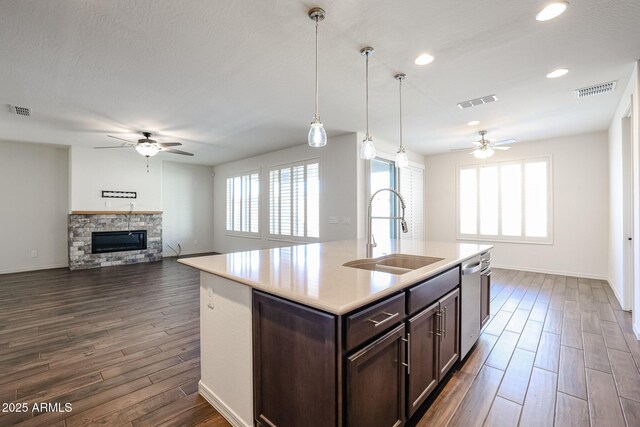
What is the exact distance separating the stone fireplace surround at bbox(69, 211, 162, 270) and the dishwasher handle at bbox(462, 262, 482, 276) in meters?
7.31

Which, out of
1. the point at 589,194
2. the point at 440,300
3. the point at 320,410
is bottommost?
the point at 320,410

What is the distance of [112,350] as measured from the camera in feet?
8.61

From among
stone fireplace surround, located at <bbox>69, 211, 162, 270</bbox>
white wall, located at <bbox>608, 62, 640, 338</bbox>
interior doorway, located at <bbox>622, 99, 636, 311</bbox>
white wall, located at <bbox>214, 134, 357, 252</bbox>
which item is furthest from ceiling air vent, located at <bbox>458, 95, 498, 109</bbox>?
stone fireplace surround, located at <bbox>69, 211, 162, 270</bbox>

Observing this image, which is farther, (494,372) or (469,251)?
(469,251)

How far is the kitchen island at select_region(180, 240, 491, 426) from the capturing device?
47.9 inches

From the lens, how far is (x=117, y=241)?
6.72 m

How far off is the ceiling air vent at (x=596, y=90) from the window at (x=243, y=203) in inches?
236

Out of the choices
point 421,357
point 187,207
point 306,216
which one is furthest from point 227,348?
point 187,207

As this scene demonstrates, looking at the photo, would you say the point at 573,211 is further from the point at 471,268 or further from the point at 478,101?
the point at 471,268

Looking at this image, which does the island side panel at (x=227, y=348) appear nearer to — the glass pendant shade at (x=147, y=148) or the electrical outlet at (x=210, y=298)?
the electrical outlet at (x=210, y=298)

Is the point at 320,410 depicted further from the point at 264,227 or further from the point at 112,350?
the point at 264,227

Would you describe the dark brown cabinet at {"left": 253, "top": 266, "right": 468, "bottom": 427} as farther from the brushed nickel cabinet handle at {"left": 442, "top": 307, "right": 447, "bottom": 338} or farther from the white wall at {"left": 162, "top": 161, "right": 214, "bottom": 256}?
the white wall at {"left": 162, "top": 161, "right": 214, "bottom": 256}

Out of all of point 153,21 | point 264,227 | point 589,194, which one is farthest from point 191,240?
point 589,194

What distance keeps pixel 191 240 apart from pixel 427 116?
721cm
